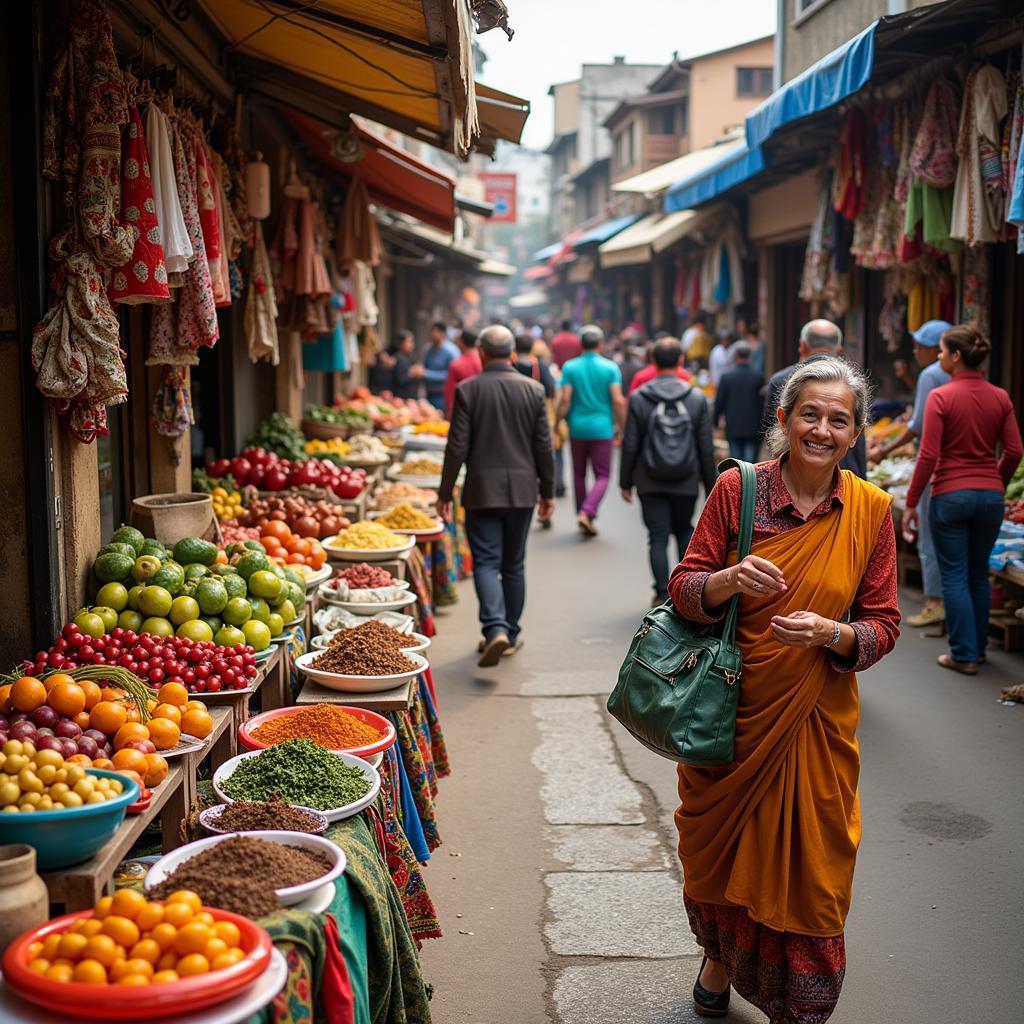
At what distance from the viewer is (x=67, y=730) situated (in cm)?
341

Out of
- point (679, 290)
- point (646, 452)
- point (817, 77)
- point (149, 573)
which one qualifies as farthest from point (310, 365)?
point (679, 290)

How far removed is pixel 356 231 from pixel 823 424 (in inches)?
310

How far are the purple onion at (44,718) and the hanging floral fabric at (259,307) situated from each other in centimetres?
452

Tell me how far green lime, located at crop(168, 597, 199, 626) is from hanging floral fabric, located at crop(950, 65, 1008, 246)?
6441mm

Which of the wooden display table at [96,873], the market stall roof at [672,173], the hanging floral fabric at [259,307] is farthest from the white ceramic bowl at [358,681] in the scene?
the market stall roof at [672,173]

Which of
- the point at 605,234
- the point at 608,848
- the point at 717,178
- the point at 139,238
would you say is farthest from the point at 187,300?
the point at 605,234

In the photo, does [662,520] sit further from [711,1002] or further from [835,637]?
[835,637]

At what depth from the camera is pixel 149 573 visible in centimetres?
472

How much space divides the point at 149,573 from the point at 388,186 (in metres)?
8.32

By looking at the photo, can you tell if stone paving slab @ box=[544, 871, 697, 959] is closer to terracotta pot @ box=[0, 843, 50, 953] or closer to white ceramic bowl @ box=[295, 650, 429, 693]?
white ceramic bowl @ box=[295, 650, 429, 693]

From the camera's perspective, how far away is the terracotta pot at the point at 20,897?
2.57 metres

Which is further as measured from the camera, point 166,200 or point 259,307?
point 259,307

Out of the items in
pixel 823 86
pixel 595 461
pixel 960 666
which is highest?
pixel 823 86

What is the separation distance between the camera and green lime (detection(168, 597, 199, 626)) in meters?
4.64
